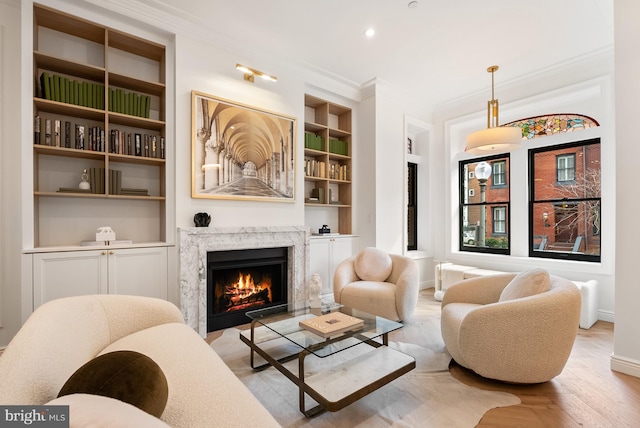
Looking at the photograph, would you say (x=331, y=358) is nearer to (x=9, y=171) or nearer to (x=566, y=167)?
(x=9, y=171)

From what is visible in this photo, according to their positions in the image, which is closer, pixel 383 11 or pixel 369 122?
pixel 383 11

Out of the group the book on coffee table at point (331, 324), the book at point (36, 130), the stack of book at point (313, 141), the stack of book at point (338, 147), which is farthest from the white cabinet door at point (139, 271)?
the stack of book at point (338, 147)

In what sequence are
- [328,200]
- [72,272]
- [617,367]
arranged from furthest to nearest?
[328,200]
[72,272]
[617,367]

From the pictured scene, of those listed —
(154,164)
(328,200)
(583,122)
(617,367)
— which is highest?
(583,122)

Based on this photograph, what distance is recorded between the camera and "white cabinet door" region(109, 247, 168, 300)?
2.74 metres

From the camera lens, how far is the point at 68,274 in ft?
8.36

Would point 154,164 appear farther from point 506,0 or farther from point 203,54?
point 506,0

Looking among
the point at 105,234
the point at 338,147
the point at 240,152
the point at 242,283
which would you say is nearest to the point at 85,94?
the point at 105,234

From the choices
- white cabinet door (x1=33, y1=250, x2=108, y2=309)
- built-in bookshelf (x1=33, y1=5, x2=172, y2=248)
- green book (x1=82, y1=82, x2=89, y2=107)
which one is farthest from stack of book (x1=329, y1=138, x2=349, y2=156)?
white cabinet door (x1=33, y1=250, x2=108, y2=309)

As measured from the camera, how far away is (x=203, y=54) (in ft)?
10.6

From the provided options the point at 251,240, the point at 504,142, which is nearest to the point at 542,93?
the point at 504,142

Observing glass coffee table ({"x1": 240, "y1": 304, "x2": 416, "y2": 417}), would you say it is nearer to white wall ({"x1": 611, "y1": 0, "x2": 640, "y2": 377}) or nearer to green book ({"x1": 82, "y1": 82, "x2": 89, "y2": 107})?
white wall ({"x1": 611, "y1": 0, "x2": 640, "y2": 377})

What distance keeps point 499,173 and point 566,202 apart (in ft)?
3.19

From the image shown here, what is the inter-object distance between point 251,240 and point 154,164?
1.30 metres
